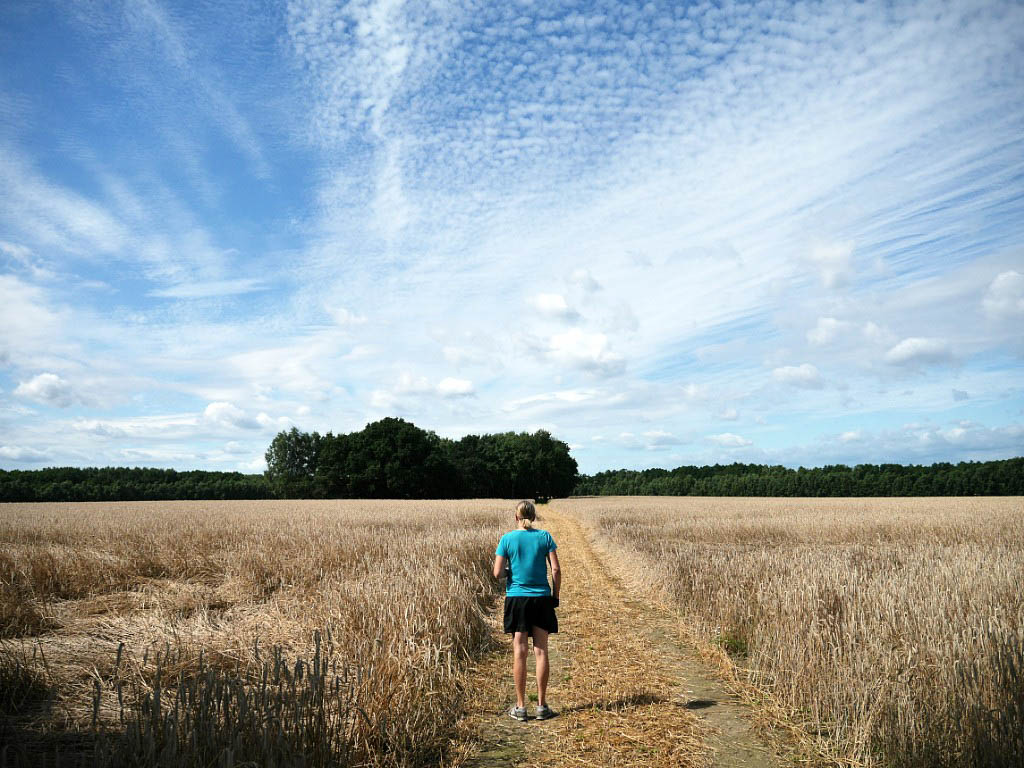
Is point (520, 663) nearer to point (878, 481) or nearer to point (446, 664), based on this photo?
point (446, 664)

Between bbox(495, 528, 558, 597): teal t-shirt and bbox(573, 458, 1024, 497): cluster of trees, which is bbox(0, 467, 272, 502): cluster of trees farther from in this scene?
bbox(573, 458, 1024, 497): cluster of trees

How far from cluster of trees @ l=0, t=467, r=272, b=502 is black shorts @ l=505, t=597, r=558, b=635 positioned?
83.2 metres

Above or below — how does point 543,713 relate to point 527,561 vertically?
below

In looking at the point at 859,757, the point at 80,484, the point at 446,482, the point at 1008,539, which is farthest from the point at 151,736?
the point at 80,484

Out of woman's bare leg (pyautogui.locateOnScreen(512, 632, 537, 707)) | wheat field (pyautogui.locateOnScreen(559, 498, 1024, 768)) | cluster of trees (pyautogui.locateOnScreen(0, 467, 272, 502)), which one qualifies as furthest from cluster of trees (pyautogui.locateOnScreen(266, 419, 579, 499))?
woman's bare leg (pyautogui.locateOnScreen(512, 632, 537, 707))

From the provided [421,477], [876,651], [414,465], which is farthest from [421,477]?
[876,651]

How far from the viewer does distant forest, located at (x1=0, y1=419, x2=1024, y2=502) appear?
79.1 meters

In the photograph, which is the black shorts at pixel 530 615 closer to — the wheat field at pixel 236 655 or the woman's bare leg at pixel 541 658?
the woman's bare leg at pixel 541 658

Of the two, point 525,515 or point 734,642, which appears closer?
point 525,515

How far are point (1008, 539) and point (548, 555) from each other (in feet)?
64.4

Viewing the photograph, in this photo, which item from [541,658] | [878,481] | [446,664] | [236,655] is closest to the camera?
[541,658]

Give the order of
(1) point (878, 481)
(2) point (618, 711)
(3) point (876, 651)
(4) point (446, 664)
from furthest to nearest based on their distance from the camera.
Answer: (1) point (878, 481), (4) point (446, 664), (2) point (618, 711), (3) point (876, 651)

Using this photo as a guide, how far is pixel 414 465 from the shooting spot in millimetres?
81375

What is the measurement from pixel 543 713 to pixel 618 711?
0.82 m
